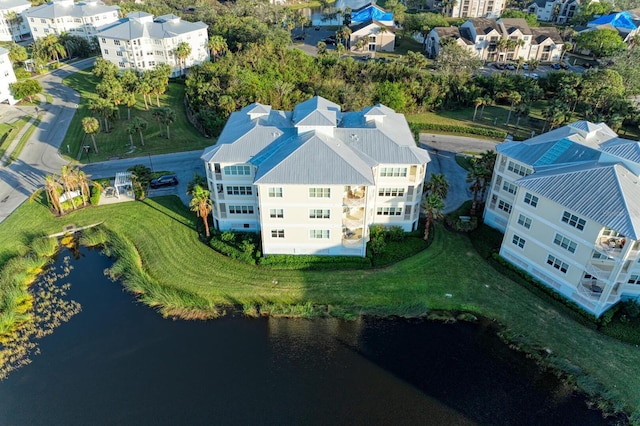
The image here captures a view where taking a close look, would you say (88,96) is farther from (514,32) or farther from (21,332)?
(514,32)

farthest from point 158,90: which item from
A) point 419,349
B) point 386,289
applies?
point 419,349

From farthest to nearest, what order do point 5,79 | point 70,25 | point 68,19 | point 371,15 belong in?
point 371,15 → point 70,25 → point 68,19 → point 5,79

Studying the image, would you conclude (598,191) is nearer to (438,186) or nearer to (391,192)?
(438,186)

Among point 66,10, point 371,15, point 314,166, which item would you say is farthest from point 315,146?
point 371,15

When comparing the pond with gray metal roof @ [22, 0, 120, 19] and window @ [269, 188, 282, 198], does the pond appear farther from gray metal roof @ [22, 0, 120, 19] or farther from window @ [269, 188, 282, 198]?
gray metal roof @ [22, 0, 120, 19]

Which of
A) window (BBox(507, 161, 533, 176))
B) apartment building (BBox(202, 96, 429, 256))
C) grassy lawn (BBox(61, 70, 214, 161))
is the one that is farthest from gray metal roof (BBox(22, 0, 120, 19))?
window (BBox(507, 161, 533, 176))

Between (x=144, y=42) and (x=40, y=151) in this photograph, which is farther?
(x=144, y=42)

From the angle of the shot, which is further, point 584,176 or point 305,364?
point 584,176
